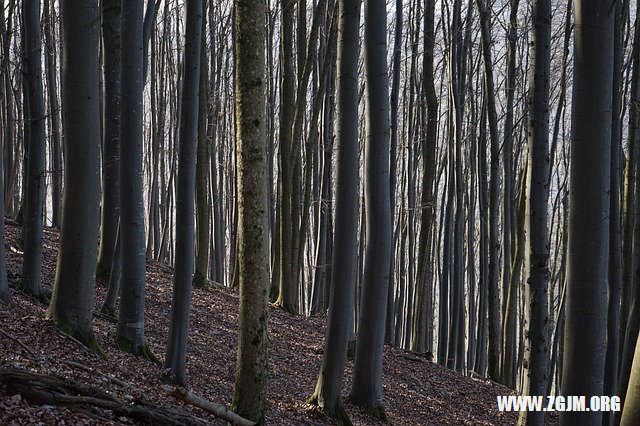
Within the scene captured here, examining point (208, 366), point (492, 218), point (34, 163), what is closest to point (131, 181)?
point (34, 163)

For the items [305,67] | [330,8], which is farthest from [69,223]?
[330,8]

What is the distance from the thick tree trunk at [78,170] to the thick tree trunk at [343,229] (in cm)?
273

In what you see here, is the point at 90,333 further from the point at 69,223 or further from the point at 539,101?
the point at 539,101

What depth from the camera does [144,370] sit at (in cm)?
693

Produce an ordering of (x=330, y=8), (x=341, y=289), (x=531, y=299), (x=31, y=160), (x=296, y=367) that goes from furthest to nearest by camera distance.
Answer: (x=330, y=8) < (x=296, y=367) < (x=31, y=160) < (x=341, y=289) < (x=531, y=299)

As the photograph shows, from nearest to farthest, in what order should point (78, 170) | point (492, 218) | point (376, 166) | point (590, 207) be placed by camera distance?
1. point (590, 207)
2. point (78, 170)
3. point (376, 166)
4. point (492, 218)

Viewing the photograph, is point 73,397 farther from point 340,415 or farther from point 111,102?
point 111,102

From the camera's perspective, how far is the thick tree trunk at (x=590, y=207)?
4.46 meters

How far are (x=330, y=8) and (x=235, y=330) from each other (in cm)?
914

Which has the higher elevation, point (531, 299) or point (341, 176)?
point (341, 176)

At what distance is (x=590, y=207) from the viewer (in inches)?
177

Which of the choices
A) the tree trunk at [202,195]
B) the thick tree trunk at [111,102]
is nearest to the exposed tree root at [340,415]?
the thick tree trunk at [111,102]

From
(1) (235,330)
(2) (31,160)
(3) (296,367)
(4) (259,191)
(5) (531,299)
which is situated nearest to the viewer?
(4) (259,191)

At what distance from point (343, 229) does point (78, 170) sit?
3.03 metres
